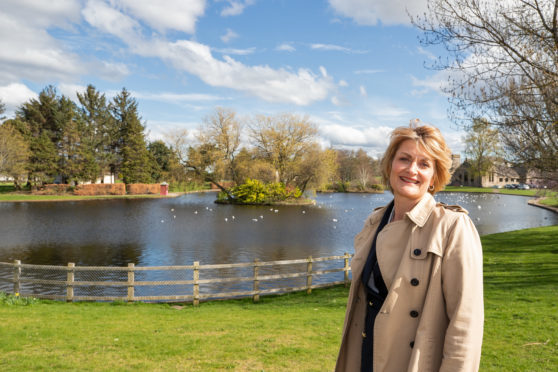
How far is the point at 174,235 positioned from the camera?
80.9 ft

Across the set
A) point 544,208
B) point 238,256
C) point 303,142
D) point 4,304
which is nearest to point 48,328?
point 4,304

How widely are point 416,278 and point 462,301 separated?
241 millimetres

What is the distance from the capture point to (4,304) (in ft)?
33.5

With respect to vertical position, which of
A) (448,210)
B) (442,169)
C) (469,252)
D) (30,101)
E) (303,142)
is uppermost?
(30,101)

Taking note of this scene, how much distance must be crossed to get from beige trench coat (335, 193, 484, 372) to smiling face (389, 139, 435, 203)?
0.08m

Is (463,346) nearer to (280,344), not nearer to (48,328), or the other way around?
(280,344)

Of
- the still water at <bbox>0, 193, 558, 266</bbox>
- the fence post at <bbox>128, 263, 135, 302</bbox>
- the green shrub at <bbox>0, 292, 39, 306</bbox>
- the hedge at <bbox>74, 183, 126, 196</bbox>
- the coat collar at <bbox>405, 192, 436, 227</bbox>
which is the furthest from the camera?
the hedge at <bbox>74, 183, 126, 196</bbox>

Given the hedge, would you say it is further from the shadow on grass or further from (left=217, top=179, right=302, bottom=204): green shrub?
the shadow on grass

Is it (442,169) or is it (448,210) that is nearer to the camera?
(448,210)

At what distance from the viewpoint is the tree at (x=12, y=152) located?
1989 inches

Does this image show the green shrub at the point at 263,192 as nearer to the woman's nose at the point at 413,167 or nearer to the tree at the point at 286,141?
the tree at the point at 286,141

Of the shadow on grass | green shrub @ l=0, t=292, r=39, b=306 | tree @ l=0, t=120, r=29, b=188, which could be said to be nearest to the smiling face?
the shadow on grass

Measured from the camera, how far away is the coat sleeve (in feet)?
6.34

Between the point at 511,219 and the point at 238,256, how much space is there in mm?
27983
